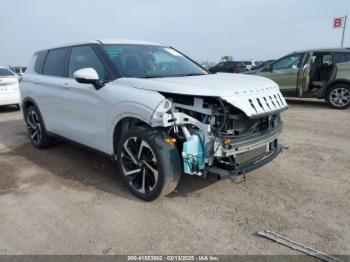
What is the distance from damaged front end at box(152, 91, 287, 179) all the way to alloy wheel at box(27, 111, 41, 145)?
3.28 meters

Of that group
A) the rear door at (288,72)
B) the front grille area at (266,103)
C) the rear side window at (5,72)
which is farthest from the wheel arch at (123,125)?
the rear side window at (5,72)

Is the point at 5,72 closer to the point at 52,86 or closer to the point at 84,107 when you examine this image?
the point at 52,86

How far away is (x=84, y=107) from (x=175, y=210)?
73.3 inches

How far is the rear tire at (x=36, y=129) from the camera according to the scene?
5641 millimetres

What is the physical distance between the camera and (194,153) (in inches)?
128

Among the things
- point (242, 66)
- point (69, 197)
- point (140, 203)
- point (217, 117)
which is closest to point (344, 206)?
point (217, 117)

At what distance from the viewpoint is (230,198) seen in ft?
12.2

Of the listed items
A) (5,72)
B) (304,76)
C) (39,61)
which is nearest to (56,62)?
(39,61)

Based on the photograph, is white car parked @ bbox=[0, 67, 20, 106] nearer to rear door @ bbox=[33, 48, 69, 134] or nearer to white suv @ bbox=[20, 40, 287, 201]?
rear door @ bbox=[33, 48, 69, 134]

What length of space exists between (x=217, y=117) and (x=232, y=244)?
1208 mm

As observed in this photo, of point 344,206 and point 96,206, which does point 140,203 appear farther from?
point 344,206

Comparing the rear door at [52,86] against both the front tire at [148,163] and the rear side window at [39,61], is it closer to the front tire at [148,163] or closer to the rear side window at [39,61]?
the rear side window at [39,61]

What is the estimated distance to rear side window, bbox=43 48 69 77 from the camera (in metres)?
4.94

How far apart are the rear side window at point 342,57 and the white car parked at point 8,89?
9731 mm
